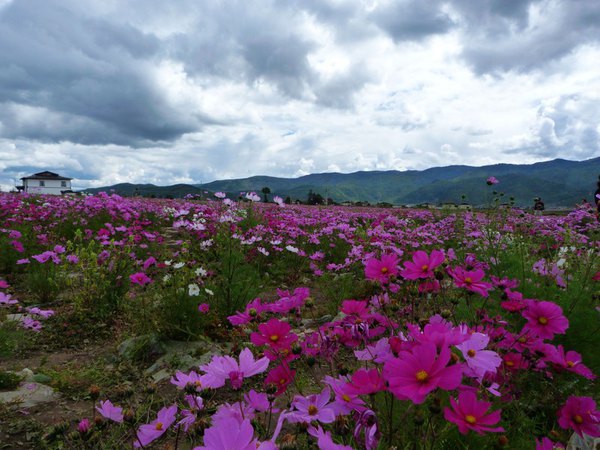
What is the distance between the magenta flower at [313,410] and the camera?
90 centimetres

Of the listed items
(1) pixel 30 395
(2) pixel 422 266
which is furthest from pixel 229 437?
(1) pixel 30 395

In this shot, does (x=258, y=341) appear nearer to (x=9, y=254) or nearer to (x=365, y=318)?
(x=365, y=318)

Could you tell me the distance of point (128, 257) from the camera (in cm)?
453

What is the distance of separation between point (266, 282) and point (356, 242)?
5.11 ft

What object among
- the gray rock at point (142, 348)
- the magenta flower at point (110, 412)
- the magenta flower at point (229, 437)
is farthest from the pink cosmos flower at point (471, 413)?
the gray rock at point (142, 348)

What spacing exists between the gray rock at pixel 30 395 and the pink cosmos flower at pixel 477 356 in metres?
2.77

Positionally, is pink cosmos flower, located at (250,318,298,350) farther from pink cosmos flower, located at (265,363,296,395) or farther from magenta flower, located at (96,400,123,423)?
magenta flower, located at (96,400,123,423)

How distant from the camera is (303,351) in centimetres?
138

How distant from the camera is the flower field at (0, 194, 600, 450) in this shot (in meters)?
0.92

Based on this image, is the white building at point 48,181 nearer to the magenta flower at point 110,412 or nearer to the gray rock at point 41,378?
the gray rock at point 41,378

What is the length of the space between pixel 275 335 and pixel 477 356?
57 cm

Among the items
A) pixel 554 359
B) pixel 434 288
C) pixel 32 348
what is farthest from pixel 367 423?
pixel 32 348

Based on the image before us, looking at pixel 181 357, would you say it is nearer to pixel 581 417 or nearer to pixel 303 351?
pixel 303 351

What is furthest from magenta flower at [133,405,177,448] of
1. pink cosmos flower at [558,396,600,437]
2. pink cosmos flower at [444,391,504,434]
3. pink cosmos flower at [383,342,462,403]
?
pink cosmos flower at [558,396,600,437]
